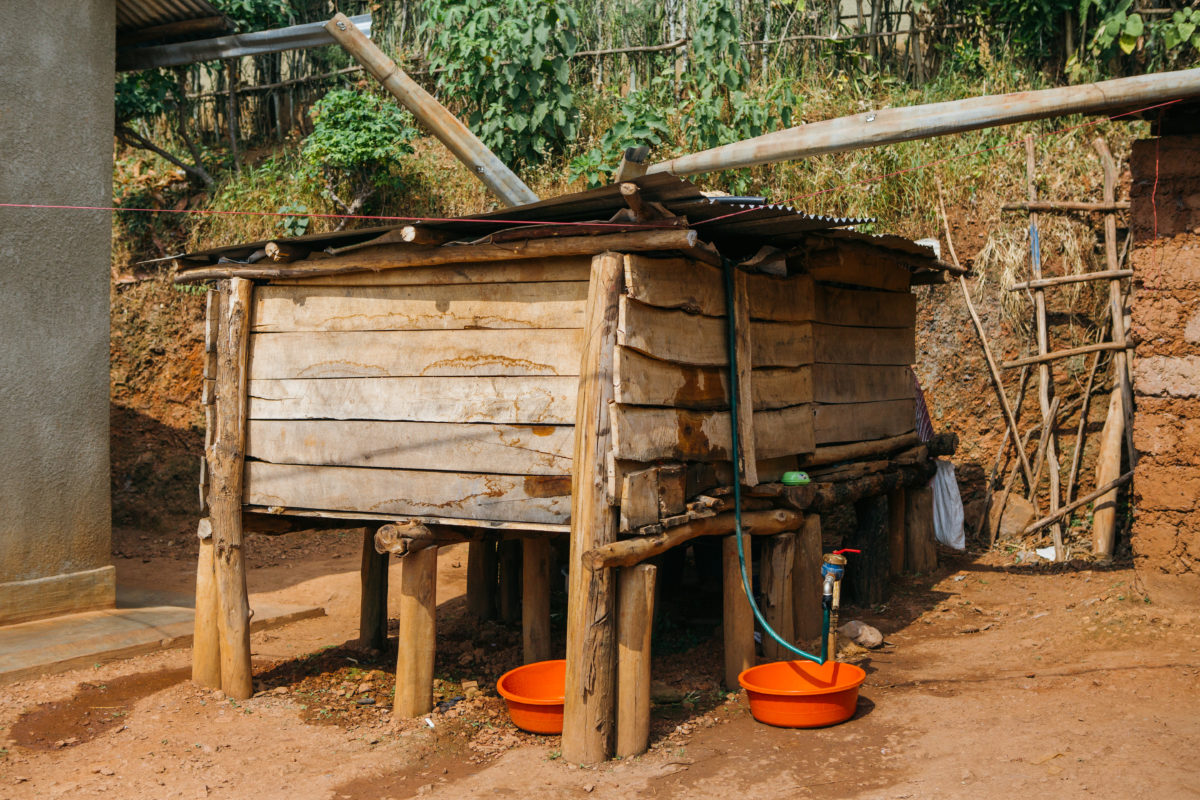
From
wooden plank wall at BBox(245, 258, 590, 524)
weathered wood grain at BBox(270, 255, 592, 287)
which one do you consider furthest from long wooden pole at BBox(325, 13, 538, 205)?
wooden plank wall at BBox(245, 258, 590, 524)

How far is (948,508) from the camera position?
8.81 meters

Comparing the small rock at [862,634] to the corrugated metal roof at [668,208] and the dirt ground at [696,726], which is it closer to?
the dirt ground at [696,726]

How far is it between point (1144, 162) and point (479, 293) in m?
4.32

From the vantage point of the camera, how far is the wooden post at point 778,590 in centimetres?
602

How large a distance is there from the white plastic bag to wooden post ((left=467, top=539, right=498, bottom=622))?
4.02 m

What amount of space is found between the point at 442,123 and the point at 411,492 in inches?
127

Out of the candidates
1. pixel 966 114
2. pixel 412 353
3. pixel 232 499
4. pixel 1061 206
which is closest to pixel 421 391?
pixel 412 353

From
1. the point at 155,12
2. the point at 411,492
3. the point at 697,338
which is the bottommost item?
the point at 411,492

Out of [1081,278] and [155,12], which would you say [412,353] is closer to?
[155,12]

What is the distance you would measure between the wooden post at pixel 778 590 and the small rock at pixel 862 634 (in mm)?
550

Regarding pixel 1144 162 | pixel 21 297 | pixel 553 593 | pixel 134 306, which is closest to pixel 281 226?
pixel 134 306

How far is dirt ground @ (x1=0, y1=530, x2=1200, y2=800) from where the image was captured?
4469 mm

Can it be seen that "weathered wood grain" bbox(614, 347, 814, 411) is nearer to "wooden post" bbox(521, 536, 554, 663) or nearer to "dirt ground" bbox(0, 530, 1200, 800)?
"wooden post" bbox(521, 536, 554, 663)

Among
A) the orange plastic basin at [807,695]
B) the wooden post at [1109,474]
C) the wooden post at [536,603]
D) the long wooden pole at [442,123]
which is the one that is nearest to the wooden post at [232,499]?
the wooden post at [536,603]
